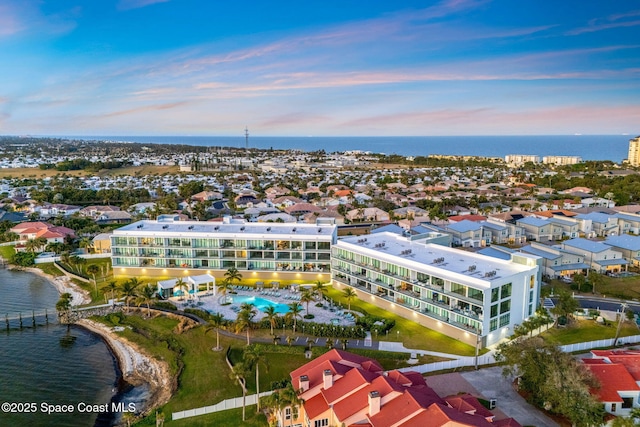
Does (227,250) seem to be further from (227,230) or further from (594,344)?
(594,344)

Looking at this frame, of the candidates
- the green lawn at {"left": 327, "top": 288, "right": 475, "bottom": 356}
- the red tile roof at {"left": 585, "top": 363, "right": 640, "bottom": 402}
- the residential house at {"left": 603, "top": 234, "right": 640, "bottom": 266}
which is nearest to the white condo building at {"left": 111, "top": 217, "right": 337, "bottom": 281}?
the green lawn at {"left": 327, "top": 288, "right": 475, "bottom": 356}

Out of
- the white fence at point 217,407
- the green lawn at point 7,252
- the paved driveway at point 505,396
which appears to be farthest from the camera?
the green lawn at point 7,252

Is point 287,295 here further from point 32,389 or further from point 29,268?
point 29,268

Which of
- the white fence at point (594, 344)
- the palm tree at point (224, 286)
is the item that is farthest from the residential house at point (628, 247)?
the palm tree at point (224, 286)

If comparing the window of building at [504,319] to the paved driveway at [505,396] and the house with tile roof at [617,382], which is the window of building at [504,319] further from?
the house with tile roof at [617,382]

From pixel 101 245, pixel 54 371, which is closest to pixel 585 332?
pixel 54 371

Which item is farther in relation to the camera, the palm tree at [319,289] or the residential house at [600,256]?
the residential house at [600,256]

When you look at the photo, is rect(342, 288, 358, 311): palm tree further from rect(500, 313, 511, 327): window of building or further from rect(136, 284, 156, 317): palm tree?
rect(136, 284, 156, 317): palm tree
